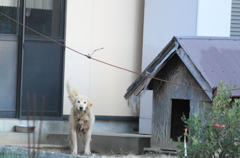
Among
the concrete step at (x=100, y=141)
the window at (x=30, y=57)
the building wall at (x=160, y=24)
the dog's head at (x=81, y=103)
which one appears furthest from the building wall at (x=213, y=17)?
the dog's head at (x=81, y=103)

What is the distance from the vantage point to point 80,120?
320 inches

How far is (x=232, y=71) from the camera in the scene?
729cm

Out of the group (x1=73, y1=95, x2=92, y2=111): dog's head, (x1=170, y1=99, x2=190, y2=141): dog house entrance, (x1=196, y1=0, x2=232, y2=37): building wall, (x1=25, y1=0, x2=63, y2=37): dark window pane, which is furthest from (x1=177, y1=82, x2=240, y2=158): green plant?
(x1=25, y1=0, x2=63, y2=37): dark window pane

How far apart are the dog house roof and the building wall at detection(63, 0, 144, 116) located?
217 cm

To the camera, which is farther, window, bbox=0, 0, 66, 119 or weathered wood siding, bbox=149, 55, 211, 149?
window, bbox=0, 0, 66, 119

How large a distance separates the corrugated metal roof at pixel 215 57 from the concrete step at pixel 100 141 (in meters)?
2.15

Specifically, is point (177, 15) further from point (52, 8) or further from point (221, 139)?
point (221, 139)

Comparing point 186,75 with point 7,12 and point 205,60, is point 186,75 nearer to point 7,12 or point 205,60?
point 205,60

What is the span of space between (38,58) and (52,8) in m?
0.96

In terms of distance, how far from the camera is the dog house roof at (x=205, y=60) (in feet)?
23.5

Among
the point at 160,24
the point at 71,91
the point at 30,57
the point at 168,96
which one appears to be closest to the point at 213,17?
the point at 160,24

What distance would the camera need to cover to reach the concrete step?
8.77m

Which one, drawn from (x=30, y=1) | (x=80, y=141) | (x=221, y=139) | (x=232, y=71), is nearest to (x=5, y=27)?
(x=30, y=1)

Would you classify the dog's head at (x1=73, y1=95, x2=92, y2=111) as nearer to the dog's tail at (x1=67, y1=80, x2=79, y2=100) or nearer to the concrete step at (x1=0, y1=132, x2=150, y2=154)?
the dog's tail at (x1=67, y1=80, x2=79, y2=100)
